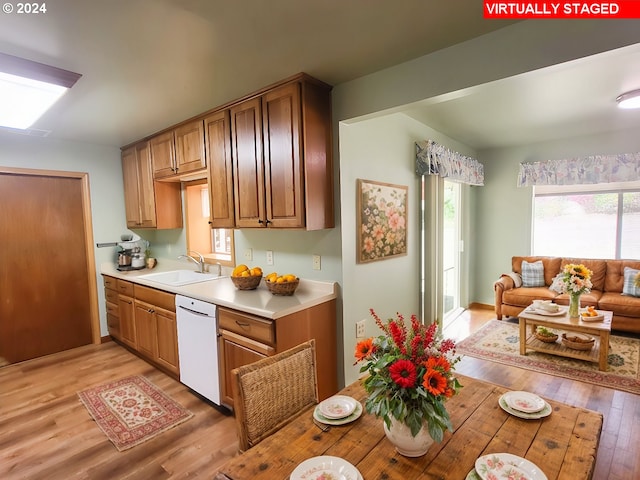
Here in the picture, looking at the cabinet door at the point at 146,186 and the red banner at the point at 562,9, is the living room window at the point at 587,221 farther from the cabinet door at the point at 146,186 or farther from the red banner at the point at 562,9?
the cabinet door at the point at 146,186

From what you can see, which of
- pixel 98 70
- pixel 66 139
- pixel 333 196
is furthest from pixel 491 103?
pixel 66 139

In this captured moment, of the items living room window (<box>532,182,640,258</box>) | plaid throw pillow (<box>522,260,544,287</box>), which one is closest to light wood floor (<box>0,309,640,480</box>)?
plaid throw pillow (<box>522,260,544,287</box>)

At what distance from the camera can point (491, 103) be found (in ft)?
9.70

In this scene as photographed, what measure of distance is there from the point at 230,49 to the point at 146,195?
7.93ft

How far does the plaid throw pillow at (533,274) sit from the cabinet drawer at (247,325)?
4.00 meters

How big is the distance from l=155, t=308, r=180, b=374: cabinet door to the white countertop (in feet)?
0.80

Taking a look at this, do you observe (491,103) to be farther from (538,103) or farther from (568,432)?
(568,432)

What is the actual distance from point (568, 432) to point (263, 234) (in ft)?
7.65

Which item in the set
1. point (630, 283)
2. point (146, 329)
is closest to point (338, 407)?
point (146, 329)

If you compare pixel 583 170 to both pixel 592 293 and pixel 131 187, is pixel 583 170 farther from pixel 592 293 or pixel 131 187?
pixel 131 187

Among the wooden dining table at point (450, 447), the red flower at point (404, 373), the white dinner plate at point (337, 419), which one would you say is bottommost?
the wooden dining table at point (450, 447)

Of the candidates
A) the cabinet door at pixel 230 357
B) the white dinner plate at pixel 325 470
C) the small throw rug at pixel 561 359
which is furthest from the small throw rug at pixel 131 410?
the small throw rug at pixel 561 359

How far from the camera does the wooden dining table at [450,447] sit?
0.93 meters

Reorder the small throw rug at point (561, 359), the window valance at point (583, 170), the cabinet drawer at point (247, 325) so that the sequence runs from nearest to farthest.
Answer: the cabinet drawer at point (247, 325) < the small throw rug at point (561, 359) < the window valance at point (583, 170)
